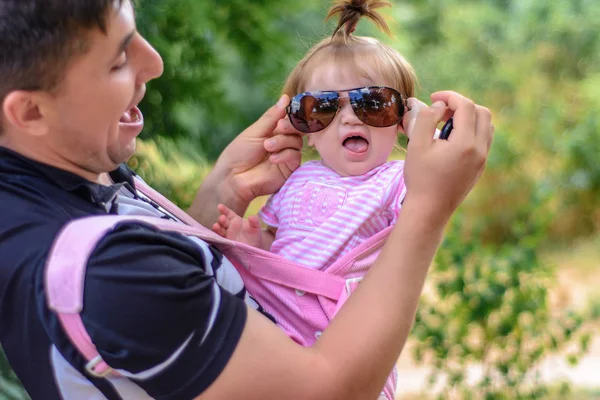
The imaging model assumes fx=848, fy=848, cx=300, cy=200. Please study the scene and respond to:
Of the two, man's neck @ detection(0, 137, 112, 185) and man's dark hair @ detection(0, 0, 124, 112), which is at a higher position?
man's dark hair @ detection(0, 0, 124, 112)

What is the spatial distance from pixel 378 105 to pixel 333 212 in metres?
0.27

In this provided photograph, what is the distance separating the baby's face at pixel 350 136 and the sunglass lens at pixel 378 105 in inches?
1.9

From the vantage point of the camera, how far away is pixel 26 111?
142cm

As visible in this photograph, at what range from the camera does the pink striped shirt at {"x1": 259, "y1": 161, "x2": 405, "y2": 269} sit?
1952 millimetres

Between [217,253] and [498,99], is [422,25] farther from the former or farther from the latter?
[217,253]

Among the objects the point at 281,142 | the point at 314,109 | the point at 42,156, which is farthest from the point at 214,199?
the point at 42,156

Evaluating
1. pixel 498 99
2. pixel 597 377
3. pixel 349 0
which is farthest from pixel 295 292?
pixel 498 99

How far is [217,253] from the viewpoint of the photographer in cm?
166

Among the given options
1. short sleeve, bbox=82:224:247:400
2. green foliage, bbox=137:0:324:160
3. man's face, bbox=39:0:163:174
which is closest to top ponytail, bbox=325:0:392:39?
man's face, bbox=39:0:163:174

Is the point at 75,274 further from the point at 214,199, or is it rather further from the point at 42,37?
the point at 214,199

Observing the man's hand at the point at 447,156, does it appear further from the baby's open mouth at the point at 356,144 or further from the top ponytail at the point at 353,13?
the top ponytail at the point at 353,13

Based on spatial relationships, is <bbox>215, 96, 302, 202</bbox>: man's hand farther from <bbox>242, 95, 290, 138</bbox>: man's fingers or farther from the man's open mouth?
the man's open mouth

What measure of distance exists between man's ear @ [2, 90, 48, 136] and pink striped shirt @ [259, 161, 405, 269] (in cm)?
73

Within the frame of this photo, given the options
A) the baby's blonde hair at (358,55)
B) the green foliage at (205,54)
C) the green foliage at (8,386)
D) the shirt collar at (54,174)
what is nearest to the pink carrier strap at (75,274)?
the shirt collar at (54,174)
